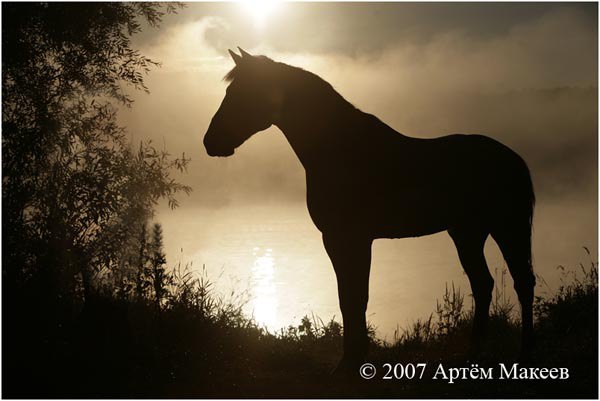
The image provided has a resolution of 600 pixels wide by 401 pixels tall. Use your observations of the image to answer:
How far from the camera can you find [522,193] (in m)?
7.51

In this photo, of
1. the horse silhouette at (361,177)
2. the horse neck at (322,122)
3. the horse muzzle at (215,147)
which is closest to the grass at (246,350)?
the horse silhouette at (361,177)

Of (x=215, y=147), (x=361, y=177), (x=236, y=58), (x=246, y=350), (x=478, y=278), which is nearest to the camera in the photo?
(x=361, y=177)

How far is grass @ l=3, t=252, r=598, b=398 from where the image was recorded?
21.1ft

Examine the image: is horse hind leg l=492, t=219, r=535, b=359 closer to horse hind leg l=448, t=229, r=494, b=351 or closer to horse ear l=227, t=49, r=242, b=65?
horse hind leg l=448, t=229, r=494, b=351

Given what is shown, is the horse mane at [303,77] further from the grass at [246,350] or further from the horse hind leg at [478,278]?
the grass at [246,350]

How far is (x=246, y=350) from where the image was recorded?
25.8 ft

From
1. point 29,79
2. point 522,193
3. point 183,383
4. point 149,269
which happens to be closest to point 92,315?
point 149,269

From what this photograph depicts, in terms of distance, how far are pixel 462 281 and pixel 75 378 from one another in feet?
17.9

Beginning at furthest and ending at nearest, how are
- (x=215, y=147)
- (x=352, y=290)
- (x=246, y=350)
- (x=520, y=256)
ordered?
(x=246, y=350), (x=520, y=256), (x=215, y=147), (x=352, y=290)

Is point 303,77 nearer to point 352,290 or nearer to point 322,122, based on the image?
point 322,122

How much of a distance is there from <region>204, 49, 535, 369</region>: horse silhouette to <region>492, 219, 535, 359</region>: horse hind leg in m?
0.01

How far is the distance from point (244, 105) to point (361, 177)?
1.64m

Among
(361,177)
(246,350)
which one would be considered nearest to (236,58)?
(361,177)

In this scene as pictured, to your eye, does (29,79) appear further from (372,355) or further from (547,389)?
(547,389)
